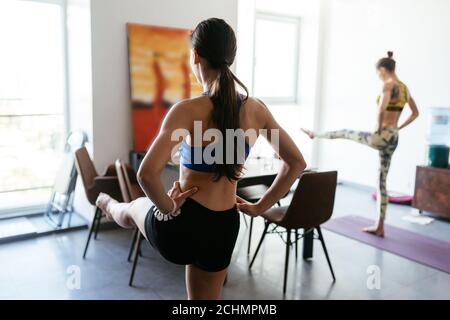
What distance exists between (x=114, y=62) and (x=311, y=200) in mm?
2414

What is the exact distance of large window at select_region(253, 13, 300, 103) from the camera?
6.43 meters

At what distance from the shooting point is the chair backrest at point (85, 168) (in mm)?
3809

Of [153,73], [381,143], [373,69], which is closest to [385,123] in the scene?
[381,143]

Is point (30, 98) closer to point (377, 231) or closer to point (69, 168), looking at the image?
point (69, 168)

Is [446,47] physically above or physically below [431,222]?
above

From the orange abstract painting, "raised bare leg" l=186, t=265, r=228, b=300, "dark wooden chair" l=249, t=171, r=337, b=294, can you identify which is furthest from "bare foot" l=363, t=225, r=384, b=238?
"raised bare leg" l=186, t=265, r=228, b=300

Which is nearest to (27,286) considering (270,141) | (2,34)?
(270,141)

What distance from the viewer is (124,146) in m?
4.60

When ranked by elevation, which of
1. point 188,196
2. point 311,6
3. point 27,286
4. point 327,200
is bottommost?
point 27,286

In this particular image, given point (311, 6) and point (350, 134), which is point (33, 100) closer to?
point (350, 134)

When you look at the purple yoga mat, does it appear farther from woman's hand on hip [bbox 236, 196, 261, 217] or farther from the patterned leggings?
woman's hand on hip [bbox 236, 196, 261, 217]

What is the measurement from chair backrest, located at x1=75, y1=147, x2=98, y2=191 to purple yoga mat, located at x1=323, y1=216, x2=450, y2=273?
240 centimetres

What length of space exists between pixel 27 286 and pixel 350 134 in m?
3.10

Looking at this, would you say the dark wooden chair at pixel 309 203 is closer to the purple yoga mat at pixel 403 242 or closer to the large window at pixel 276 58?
the purple yoga mat at pixel 403 242
